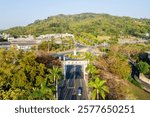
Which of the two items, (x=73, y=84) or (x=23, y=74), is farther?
(x=73, y=84)

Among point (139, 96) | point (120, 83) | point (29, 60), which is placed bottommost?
point (139, 96)

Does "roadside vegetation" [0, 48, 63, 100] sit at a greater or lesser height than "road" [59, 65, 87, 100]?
greater

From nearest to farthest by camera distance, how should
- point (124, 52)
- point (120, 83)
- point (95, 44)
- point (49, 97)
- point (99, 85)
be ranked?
point (49, 97) < point (99, 85) < point (120, 83) < point (124, 52) < point (95, 44)

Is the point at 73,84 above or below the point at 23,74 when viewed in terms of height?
below

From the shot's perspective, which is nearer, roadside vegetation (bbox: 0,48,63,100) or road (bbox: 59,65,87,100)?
roadside vegetation (bbox: 0,48,63,100)

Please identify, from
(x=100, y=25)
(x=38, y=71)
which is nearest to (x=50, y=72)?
(x=38, y=71)

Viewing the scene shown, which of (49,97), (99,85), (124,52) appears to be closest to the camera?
(49,97)

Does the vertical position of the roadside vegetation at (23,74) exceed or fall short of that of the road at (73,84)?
it exceeds it

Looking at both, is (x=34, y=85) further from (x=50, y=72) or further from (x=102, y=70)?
(x=102, y=70)
